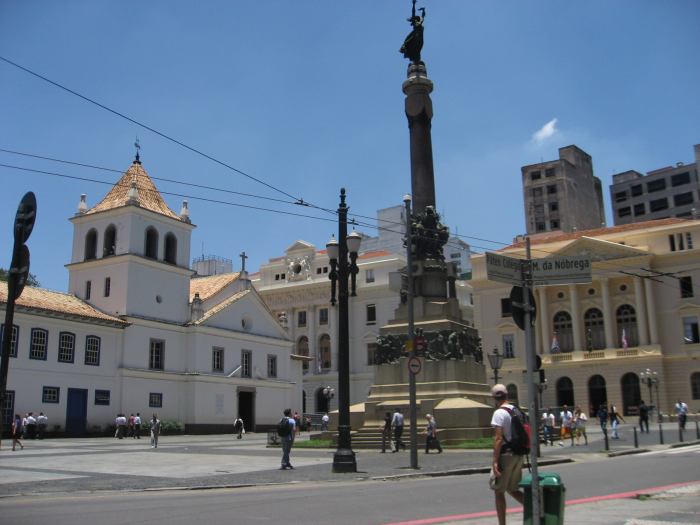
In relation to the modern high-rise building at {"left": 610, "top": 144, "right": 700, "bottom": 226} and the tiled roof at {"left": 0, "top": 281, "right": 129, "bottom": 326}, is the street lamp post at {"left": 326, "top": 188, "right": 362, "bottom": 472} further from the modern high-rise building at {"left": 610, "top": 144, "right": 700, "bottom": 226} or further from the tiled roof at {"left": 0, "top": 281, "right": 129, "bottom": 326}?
the modern high-rise building at {"left": 610, "top": 144, "right": 700, "bottom": 226}

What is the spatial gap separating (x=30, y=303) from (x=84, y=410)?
266 inches

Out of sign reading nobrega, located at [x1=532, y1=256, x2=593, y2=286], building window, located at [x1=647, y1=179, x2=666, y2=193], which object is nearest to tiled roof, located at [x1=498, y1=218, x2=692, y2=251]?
building window, located at [x1=647, y1=179, x2=666, y2=193]

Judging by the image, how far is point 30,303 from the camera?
120ft

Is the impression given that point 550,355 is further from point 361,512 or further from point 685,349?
point 361,512

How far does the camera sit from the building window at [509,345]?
61.4 m

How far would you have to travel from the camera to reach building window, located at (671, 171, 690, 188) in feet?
270

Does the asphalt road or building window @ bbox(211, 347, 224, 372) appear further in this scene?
building window @ bbox(211, 347, 224, 372)

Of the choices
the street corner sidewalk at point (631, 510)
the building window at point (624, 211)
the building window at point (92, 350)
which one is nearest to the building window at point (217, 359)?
the building window at point (92, 350)

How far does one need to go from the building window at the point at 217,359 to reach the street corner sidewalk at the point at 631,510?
38.2m

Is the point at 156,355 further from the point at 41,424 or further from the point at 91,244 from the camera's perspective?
the point at 41,424

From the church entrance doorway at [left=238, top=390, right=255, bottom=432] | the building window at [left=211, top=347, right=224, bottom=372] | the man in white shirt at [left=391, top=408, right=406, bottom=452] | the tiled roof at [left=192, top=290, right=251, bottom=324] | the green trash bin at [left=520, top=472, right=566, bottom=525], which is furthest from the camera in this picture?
the church entrance doorway at [left=238, top=390, right=255, bottom=432]

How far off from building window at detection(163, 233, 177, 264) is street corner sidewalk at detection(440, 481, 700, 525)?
38.3m

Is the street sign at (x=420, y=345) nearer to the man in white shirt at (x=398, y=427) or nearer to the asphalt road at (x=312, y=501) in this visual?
the asphalt road at (x=312, y=501)

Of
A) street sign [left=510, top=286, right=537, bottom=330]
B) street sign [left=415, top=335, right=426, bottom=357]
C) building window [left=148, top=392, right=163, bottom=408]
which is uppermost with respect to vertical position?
street sign [left=415, top=335, right=426, bottom=357]
